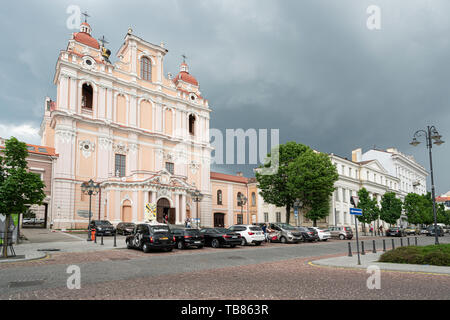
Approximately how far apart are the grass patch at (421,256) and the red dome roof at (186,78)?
1980 inches

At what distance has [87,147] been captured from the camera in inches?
1665

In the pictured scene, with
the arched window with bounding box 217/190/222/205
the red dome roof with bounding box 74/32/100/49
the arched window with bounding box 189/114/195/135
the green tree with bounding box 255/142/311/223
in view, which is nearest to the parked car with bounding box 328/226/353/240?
the green tree with bounding box 255/142/311/223

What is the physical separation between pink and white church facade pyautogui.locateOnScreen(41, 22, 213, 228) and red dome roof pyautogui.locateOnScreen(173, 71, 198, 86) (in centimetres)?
270

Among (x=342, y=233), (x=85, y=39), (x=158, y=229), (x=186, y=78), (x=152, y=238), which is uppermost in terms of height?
(x=85, y=39)

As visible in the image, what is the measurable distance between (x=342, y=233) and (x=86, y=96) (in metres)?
37.9

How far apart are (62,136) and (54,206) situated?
8.51m

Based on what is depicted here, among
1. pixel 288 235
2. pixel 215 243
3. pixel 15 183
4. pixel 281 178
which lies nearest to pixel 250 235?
pixel 215 243

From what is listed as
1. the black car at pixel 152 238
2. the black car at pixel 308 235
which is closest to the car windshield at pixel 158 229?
the black car at pixel 152 238

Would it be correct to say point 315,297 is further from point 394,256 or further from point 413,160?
point 413,160

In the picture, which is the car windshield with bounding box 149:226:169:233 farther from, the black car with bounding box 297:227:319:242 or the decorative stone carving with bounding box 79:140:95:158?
the decorative stone carving with bounding box 79:140:95:158

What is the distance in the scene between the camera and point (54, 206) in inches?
1491

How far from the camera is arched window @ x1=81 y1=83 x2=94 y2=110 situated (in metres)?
45.0

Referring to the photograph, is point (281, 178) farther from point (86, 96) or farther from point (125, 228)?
point (86, 96)
